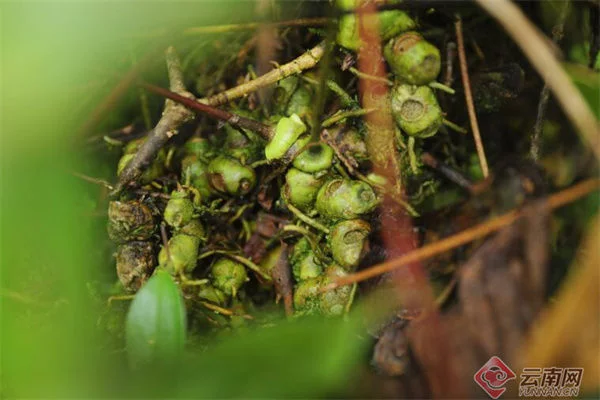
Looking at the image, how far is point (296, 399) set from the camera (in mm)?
434

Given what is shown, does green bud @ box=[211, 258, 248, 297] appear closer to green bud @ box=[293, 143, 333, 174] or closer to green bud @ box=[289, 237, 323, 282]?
green bud @ box=[289, 237, 323, 282]

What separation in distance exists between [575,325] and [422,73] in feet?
1.26

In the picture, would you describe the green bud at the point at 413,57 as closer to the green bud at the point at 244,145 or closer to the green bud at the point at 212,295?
the green bud at the point at 244,145

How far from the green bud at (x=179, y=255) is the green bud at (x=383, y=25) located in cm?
36

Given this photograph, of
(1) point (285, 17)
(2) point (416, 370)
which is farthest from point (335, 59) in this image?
(2) point (416, 370)

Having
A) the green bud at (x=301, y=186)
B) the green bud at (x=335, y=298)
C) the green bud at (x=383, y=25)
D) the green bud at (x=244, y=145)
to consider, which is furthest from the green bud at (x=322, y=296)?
the green bud at (x=383, y=25)

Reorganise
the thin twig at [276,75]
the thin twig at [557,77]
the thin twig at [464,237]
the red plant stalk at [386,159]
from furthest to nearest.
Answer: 1. the thin twig at [276,75]
2. the red plant stalk at [386,159]
3. the thin twig at [464,237]
4. the thin twig at [557,77]

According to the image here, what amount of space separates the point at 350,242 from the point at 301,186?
0.11m

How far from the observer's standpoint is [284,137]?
91cm

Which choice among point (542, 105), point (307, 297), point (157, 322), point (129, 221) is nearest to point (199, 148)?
point (129, 221)

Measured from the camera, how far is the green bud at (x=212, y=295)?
95cm

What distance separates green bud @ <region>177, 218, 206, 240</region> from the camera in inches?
37.4

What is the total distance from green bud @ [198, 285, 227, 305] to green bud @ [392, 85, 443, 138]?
0.37 metres

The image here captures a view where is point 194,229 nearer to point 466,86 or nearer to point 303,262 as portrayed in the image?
point 303,262
